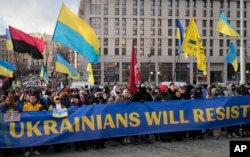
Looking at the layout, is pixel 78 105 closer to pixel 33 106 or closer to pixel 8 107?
pixel 33 106

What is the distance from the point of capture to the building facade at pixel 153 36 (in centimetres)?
9612

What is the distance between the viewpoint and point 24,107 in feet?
33.2

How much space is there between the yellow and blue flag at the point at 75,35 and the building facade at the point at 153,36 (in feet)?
269

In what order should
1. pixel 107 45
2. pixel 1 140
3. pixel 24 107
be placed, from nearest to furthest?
pixel 1 140 < pixel 24 107 < pixel 107 45

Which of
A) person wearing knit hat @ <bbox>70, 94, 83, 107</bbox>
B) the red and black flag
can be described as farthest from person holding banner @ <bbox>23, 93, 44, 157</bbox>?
the red and black flag

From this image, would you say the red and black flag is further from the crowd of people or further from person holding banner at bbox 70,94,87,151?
person holding banner at bbox 70,94,87,151

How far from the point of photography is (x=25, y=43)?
1417cm

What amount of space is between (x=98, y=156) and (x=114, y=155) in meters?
0.39

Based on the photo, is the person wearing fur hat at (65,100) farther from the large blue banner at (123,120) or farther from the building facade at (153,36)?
the building facade at (153,36)

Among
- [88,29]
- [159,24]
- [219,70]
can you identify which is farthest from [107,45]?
[88,29]

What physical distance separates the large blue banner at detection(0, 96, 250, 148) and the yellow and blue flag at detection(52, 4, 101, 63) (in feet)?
6.39

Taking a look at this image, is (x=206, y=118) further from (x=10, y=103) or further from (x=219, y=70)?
(x=219, y=70)

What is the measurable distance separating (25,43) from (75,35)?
3296 millimetres

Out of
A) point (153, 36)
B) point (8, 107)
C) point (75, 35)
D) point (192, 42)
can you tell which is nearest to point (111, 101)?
point (75, 35)
